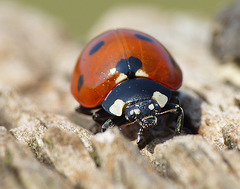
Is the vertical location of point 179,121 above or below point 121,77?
below

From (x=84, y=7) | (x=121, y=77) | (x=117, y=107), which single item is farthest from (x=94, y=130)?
(x=84, y=7)

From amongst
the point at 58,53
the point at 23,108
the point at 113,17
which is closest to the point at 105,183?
the point at 23,108

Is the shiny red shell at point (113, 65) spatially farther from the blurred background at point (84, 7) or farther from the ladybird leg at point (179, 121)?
the blurred background at point (84, 7)

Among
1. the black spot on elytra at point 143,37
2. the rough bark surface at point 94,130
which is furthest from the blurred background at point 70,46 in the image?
the black spot on elytra at point 143,37

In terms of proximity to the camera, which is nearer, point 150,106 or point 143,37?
point 150,106

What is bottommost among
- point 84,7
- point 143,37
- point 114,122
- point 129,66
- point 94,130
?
point 84,7

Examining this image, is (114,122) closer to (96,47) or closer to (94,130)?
(94,130)
